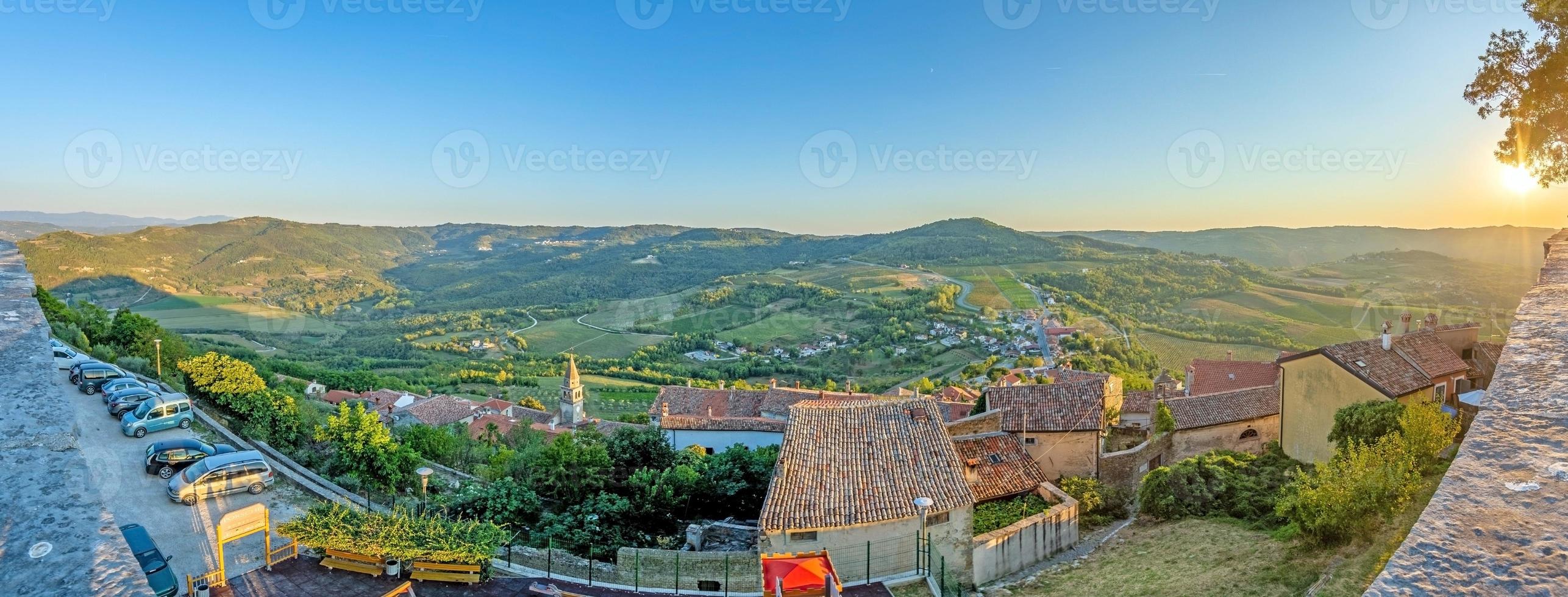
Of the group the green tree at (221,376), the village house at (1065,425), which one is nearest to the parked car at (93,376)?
the green tree at (221,376)

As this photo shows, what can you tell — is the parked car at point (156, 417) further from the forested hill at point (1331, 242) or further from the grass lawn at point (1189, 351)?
the grass lawn at point (1189, 351)

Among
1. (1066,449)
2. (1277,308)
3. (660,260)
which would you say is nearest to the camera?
(1066,449)

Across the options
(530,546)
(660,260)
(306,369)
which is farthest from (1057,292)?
(660,260)

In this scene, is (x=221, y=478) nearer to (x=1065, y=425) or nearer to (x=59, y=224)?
(x=1065, y=425)

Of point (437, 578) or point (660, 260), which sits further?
point (660, 260)

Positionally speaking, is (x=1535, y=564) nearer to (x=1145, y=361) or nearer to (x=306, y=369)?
(x=1145, y=361)

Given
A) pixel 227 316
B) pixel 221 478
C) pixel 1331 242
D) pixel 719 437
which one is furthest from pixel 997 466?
pixel 227 316
